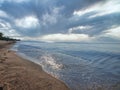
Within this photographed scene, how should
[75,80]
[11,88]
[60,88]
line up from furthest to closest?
[75,80]
[60,88]
[11,88]

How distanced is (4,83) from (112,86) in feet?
25.3

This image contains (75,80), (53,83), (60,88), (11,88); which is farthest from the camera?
(75,80)

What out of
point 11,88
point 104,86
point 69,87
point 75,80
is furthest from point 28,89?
point 104,86

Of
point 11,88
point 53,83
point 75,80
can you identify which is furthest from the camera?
point 75,80

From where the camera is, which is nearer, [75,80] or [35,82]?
[35,82]

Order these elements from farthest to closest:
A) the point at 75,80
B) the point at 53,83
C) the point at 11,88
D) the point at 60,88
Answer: the point at 75,80 → the point at 53,83 → the point at 60,88 → the point at 11,88

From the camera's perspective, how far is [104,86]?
11.5m

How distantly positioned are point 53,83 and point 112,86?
4.43 metres

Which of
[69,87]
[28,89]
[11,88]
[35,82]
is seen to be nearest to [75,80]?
[69,87]

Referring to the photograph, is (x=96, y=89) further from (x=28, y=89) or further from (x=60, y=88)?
(x=28, y=89)

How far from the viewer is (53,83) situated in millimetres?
11234

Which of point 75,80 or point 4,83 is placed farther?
point 75,80

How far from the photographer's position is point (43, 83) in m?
11.0

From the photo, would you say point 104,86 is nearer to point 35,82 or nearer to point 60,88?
point 60,88
